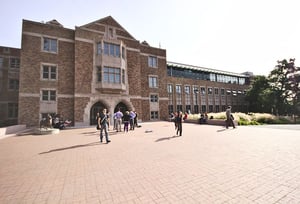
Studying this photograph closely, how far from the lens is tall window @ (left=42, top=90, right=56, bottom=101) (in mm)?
19719

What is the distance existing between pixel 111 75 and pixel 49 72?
790 cm

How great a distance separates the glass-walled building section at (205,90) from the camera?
1403 inches

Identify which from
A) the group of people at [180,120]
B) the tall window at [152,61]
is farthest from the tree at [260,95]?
the tall window at [152,61]

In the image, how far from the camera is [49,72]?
794 inches

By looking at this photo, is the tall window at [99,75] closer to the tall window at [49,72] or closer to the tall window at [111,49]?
the tall window at [111,49]

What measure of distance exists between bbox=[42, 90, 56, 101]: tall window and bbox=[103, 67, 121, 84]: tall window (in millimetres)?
6785

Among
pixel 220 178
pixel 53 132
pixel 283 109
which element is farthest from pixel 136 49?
pixel 283 109

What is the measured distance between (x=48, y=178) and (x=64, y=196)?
1401 mm

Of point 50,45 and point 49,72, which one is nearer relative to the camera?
point 49,72

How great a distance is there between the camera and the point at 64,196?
3.25 m

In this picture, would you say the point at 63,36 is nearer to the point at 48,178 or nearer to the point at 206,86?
the point at 48,178

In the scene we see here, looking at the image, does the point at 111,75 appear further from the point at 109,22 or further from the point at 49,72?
the point at 109,22

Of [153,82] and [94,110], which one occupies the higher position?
[153,82]

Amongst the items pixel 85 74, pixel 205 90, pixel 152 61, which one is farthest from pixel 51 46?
pixel 205 90
